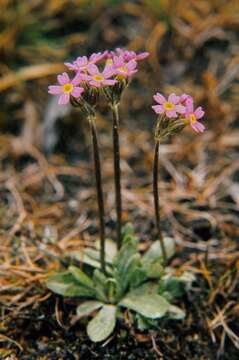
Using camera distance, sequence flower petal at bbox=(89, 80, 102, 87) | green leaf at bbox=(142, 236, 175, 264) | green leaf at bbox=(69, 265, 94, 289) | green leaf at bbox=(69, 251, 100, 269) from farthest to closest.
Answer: green leaf at bbox=(142, 236, 175, 264) < green leaf at bbox=(69, 251, 100, 269) < green leaf at bbox=(69, 265, 94, 289) < flower petal at bbox=(89, 80, 102, 87)

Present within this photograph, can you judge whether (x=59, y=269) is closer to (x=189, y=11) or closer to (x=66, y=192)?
(x=66, y=192)

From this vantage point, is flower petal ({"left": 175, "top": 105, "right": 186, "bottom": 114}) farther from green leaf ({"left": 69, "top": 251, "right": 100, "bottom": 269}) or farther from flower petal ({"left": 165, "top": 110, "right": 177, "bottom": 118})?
green leaf ({"left": 69, "top": 251, "right": 100, "bottom": 269})

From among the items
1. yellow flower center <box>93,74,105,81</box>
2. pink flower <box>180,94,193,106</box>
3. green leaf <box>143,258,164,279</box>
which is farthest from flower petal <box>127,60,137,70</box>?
green leaf <box>143,258,164,279</box>

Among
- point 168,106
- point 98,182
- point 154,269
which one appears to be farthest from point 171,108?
point 154,269

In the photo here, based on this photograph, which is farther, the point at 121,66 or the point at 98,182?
the point at 98,182

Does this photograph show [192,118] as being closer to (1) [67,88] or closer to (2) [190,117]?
(2) [190,117]

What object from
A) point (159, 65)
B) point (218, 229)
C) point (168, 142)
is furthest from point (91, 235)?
point (159, 65)
